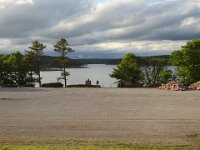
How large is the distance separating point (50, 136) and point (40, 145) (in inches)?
72.1

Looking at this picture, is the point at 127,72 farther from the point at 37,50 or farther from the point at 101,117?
the point at 101,117

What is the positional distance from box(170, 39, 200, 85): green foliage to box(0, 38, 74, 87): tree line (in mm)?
13572

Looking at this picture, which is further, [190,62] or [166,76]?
[166,76]

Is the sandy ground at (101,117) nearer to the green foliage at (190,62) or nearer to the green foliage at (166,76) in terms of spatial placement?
the green foliage at (190,62)

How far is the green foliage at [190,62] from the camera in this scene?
1746 inches

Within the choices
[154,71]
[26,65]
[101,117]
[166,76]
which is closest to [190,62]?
[166,76]

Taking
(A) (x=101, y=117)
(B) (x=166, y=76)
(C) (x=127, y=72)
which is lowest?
(A) (x=101, y=117)

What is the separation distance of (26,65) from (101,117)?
101 ft

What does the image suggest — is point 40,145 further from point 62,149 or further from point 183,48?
point 183,48

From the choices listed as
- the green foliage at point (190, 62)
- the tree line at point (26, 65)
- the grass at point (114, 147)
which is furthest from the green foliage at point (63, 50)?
the grass at point (114, 147)

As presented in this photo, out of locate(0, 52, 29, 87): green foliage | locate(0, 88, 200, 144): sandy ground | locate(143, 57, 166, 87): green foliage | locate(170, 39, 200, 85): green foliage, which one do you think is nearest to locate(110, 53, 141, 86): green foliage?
locate(143, 57, 166, 87): green foliage

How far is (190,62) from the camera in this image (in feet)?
147

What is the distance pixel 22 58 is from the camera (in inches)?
1957

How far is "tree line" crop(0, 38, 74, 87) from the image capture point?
45594 millimetres
